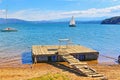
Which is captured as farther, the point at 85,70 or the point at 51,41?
the point at 51,41

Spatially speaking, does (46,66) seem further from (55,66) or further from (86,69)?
(86,69)

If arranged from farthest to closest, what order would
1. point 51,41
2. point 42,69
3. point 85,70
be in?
point 51,41, point 42,69, point 85,70

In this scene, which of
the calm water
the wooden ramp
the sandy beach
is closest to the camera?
the wooden ramp

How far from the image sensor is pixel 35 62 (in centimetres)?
3228

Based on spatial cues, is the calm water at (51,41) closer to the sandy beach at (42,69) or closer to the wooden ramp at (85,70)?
the sandy beach at (42,69)

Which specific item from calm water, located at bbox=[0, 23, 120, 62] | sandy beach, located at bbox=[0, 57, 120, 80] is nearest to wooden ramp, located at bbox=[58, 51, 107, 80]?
sandy beach, located at bbox=[0, 57, 120, 80]

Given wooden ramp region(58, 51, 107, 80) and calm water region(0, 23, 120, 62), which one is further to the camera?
calm water region(0, 23, 120, 62)

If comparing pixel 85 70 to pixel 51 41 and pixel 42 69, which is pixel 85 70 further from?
pixel 51 41

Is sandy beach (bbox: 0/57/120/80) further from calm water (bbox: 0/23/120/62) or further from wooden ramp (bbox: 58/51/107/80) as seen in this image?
calm water (bbox: 0/23/120/62)

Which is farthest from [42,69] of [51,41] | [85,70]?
[51,41]

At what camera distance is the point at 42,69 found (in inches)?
1105

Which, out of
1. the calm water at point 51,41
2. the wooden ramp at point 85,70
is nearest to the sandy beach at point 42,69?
the wooden ramp at point 85,70

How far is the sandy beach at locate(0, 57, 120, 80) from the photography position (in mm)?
23331

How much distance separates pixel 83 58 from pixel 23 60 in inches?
327
